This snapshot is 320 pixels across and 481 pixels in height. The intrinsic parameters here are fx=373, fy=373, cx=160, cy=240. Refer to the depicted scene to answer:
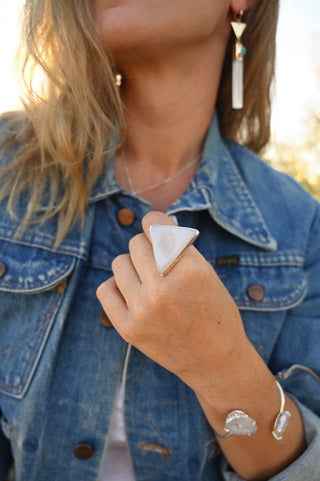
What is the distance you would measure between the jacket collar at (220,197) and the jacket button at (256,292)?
0.13m

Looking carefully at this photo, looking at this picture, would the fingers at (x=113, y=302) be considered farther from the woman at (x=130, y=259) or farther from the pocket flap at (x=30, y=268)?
the pocket flap at (x=30, y=268)

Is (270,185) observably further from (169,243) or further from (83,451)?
(83,451)

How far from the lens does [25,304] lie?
1073mm

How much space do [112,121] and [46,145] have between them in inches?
10.4

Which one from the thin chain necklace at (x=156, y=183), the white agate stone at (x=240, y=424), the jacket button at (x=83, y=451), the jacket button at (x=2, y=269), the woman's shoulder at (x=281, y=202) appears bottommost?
the jacket button at (x=83, y=451)

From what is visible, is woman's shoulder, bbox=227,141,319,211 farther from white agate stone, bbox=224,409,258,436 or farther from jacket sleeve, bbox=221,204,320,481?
white agate stone, bbox=224,409,258,436

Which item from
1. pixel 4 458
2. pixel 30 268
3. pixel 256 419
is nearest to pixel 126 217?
pixel 30 268

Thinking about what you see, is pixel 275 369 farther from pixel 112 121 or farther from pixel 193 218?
pixel 112 121

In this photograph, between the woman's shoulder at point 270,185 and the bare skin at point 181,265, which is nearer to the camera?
the bare skin at point 181,265

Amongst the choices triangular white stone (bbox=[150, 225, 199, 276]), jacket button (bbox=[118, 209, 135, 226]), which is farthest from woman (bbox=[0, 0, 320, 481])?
triangular white stone (bbox=[150, 225, 199, 276])

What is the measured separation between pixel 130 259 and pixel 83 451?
2.01 ft

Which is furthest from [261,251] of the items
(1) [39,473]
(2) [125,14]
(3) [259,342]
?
(1) [39,473]

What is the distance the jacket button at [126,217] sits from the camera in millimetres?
1166

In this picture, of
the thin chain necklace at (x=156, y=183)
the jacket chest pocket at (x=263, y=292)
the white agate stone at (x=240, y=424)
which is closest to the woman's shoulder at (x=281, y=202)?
the jacket chest pocket at (x=263, y=292)
